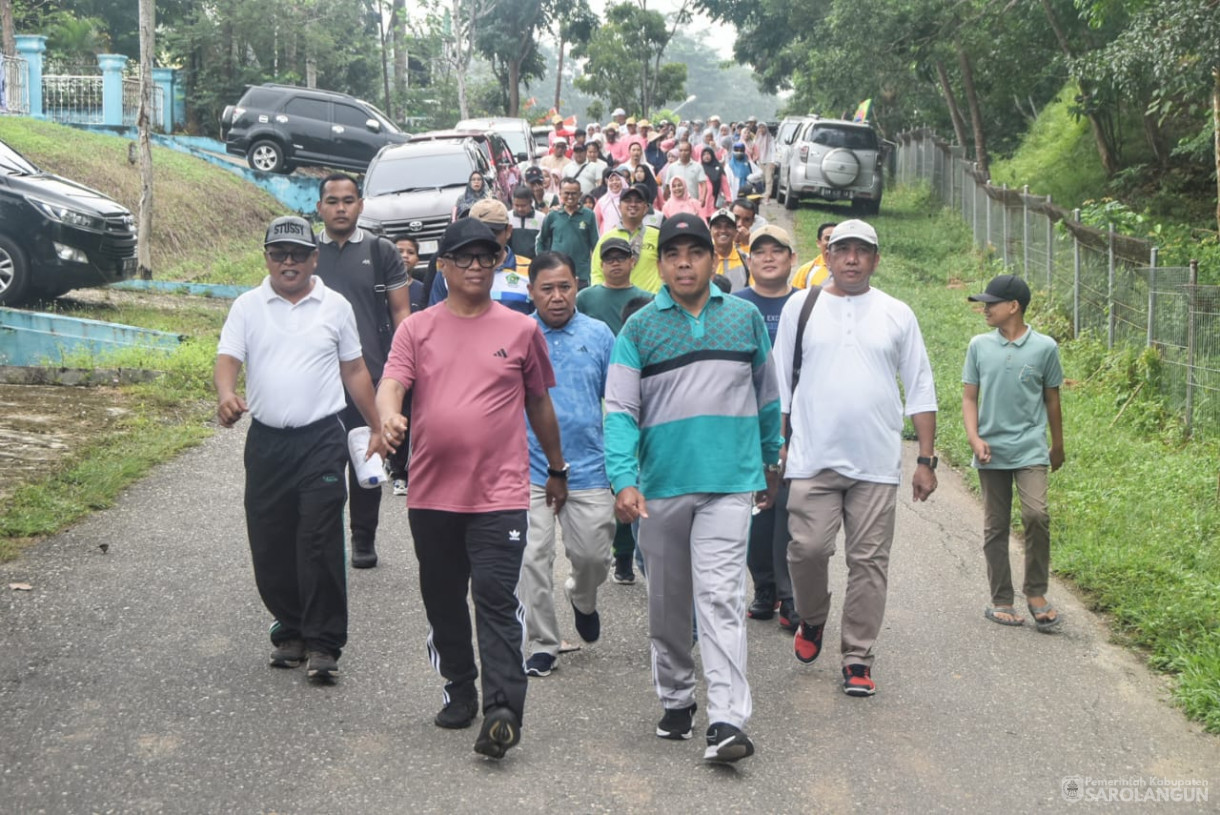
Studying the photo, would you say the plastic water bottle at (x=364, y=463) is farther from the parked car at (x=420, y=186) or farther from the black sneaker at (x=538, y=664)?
the parked car at (x=420, y=186)

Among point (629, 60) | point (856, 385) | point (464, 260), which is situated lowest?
point (856, 385)

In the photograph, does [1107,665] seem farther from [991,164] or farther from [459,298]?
[991,164]

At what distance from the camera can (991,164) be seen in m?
34.6

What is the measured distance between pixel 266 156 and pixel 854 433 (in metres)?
24.8

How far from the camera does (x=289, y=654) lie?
636 centimetres

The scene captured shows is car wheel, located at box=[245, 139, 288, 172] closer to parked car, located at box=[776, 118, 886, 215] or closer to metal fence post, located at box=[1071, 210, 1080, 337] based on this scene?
parked car, located at box=[776, 118, 886, 215]

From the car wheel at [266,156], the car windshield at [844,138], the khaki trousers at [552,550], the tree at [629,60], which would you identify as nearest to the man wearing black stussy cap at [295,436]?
the khaki trousers at [552,550]

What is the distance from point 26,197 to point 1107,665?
1267 centimetres

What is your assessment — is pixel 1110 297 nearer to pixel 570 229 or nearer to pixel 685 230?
pixel 570 229

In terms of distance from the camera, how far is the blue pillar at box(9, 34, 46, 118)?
27859 millimetres

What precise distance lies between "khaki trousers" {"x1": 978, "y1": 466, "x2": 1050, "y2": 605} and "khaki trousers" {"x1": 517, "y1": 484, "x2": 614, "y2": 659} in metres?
2.27

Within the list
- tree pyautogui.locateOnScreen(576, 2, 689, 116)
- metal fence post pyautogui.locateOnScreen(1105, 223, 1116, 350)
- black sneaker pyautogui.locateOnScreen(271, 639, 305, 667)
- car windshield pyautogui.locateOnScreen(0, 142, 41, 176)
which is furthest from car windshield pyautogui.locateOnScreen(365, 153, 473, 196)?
tree pyautogui.locateOnScreen(576, 2, 689, 116)

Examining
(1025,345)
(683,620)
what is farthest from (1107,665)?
(683,620)

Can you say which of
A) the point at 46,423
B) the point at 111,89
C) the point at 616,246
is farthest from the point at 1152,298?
the point at 111,89
